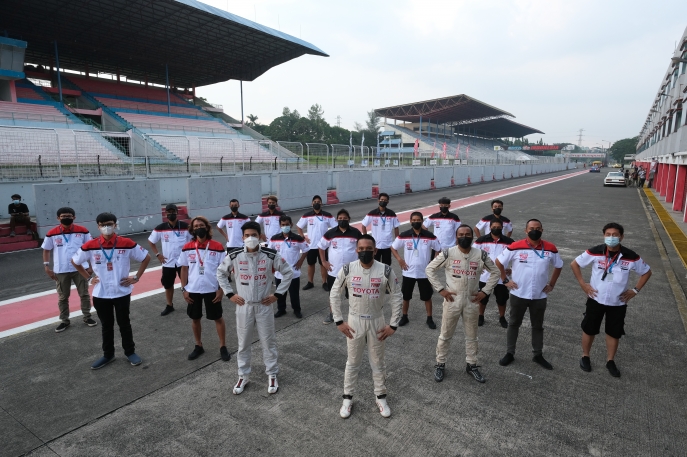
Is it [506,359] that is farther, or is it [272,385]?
[506,359]

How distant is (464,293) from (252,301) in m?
2.52

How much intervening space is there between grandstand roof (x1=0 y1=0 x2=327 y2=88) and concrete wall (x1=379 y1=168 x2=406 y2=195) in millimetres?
17966

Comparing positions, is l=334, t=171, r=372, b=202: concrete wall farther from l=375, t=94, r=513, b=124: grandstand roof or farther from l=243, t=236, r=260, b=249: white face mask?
l=375, t=94, r=513, b=124: grandstand roof

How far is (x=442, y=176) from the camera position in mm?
35562

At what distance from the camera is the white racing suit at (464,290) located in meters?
4.77

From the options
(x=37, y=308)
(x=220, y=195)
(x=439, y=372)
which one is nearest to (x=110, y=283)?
(x=37, y=308)

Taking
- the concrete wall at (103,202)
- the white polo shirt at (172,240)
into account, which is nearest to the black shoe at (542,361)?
the white polo shirt at (172,240)

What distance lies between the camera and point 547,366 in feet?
16.9

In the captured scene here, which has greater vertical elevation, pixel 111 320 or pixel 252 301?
pixel 252 301

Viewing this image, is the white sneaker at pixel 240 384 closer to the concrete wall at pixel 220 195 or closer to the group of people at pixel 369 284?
the group of people at pixel 369 284

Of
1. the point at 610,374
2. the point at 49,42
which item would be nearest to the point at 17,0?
the point at 49,42

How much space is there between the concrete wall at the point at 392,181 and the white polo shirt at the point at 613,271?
73.1 feet

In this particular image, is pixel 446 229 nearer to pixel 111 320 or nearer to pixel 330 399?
pixel 330 399

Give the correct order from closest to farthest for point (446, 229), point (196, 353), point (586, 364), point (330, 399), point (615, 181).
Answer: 1. point (330, 399)
2. point (586, 364)
3. point (196, 353)
4. point (446, 229)
5. point (615, 181)
